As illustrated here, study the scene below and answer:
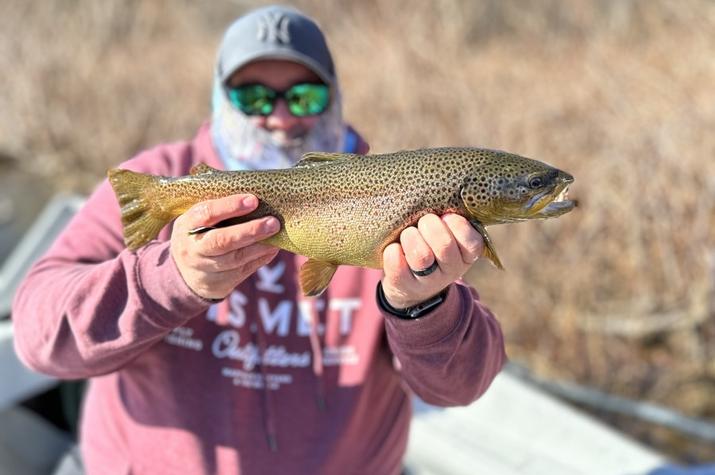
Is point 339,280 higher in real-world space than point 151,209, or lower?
lower

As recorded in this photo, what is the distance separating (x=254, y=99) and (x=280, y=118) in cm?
11

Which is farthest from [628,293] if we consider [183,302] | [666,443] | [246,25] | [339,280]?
[183,302]

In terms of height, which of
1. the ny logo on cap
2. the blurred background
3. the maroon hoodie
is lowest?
the blurred background

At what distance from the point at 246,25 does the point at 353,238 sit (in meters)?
1.00

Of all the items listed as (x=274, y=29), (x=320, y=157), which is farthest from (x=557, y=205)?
(x=274, y=29)

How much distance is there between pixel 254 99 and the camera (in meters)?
2.20

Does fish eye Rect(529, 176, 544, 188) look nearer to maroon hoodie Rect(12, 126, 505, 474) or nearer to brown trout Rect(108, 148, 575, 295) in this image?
brown trout Rect(108, 148, 575, 295)

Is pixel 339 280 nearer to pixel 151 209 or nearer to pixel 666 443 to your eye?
pixel 151 209

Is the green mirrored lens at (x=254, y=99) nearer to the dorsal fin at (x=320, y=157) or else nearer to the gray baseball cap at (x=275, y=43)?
the gray baseball cap at (x=275, y=43)

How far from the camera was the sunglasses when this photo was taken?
2199 millimetres

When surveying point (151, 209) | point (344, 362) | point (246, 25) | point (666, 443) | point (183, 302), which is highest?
point (246, 25)

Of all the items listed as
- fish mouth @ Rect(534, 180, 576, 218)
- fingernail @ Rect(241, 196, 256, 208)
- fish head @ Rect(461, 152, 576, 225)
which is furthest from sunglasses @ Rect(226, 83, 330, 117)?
fish mouth @ Rect(534, 180, 576, 218)

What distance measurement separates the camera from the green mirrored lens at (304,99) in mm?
2207

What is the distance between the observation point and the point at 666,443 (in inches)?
175
